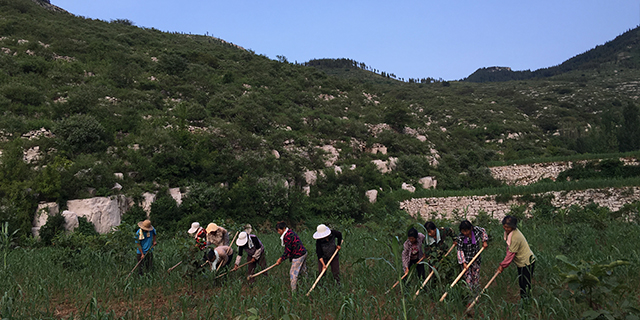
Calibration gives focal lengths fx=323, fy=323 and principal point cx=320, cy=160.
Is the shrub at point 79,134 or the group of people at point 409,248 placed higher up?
the shrub at point 79,134

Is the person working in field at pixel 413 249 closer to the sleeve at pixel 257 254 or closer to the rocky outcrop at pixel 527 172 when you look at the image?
the sleeve at pixel 257 254

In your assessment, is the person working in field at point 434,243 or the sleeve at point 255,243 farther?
the sleeve at point 255,243

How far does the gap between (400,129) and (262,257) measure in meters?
27.6

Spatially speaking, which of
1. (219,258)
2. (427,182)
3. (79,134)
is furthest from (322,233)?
(427,182)

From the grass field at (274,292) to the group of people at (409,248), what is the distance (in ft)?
0.90

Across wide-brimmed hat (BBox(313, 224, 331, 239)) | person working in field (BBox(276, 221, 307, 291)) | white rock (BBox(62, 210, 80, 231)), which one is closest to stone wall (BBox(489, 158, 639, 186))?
wide-brimmed hat (BBox(313, 224, 331, 239))

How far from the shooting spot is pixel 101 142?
1608cm

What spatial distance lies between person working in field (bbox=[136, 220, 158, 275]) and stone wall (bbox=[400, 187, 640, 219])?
53.8 ft

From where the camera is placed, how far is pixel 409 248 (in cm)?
546

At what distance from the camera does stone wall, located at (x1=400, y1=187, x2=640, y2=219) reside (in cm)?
1902

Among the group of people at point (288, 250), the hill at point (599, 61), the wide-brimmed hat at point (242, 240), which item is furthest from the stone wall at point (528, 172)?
the hill at point (599, 61)

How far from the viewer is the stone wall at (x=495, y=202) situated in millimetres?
19016

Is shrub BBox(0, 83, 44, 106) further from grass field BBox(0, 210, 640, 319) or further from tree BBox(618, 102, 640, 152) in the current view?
tree BBox(618, 102, 640, 152)

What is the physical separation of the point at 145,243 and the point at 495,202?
21065mm
